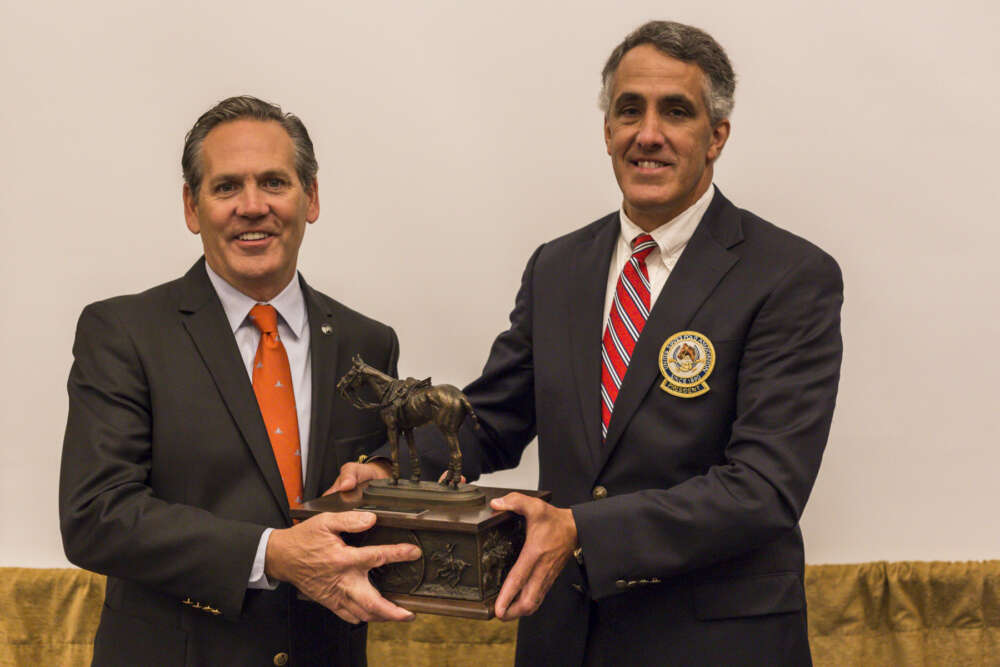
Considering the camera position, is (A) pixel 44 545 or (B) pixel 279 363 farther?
(A) pixel 44 545

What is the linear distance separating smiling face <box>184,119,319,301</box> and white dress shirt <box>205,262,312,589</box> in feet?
0.11

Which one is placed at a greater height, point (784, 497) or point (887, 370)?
point (887, 370)

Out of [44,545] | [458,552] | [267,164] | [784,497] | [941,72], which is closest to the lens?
[458,552]

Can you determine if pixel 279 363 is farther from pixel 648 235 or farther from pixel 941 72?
pixel 941 72

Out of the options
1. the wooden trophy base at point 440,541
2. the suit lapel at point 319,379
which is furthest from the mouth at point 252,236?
the wooden trophy base at point 440,541

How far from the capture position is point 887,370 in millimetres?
4445

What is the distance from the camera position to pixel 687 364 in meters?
2.78

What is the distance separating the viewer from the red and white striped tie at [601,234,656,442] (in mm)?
2898

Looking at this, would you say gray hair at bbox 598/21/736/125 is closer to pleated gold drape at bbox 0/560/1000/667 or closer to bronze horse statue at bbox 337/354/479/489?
bronze horse statue at bbox 337/354/479/489

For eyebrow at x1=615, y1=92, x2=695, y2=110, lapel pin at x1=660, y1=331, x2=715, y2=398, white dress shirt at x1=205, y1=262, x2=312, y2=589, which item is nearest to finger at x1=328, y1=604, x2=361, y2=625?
white dress shirt at x1=205, y1=262, x2=312, y2=589

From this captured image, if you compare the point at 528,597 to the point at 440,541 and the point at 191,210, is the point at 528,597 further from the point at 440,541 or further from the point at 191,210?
the point at 191,210

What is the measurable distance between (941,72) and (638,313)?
228 cm

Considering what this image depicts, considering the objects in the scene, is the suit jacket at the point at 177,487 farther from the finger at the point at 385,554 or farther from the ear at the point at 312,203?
the ear at the point at 312,203

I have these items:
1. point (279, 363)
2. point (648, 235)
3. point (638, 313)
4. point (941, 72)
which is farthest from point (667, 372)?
point (941, 72)
